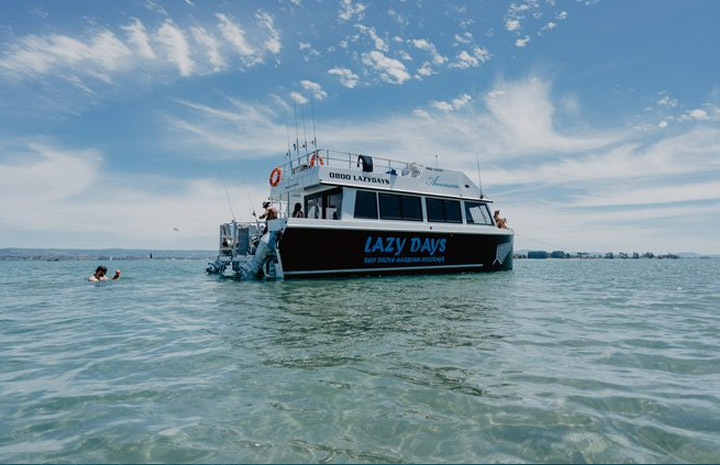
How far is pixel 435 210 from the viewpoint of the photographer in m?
16.1

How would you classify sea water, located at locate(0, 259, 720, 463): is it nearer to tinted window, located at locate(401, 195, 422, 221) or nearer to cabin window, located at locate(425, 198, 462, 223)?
tinted window, located at locate(401, 195, 422, 221)

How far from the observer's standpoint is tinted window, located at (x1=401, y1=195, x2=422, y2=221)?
1523 centimetres

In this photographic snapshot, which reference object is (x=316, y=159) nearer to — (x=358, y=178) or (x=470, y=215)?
(x=358, y=178)

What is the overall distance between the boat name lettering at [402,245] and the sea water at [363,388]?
24.5 feet

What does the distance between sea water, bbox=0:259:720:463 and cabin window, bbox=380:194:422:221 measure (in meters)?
8.39

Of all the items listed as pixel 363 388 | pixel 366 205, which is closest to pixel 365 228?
pixel 366 205

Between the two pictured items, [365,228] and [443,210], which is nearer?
[365,228]

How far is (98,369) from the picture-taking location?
3900 millimetres

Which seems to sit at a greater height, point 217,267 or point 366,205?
point 366,205

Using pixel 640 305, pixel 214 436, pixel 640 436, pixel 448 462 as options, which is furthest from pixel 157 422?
pixel 640 305

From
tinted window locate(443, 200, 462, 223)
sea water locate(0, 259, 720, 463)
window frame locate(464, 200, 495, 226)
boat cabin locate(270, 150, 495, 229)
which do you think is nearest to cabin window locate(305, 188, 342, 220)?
boat cabin locate(270, 150, 495, 229)

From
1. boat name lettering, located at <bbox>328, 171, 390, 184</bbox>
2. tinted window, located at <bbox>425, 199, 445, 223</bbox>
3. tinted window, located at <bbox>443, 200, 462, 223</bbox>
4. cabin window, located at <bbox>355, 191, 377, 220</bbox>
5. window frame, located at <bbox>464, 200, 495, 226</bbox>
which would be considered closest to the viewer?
boat name lettering, located at <bbox>328, 171, 390, 184</bbox>

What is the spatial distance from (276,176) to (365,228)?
5187mm

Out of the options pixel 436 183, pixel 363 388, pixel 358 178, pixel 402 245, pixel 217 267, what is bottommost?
pixel 363 388
